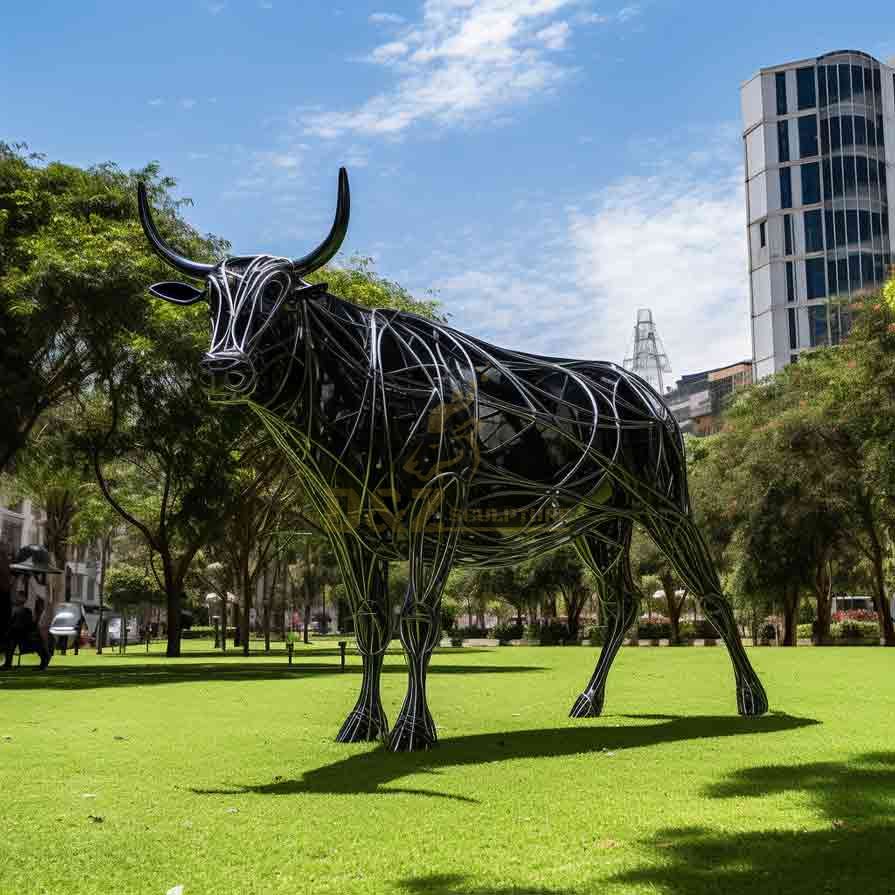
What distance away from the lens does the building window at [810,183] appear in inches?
2862

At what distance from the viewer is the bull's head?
734cm

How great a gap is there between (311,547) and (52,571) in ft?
119

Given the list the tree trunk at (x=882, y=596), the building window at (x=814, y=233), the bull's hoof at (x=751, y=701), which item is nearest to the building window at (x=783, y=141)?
the building window at (x=814, y=233)

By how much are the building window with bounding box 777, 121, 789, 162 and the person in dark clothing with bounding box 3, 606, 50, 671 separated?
66104 mm

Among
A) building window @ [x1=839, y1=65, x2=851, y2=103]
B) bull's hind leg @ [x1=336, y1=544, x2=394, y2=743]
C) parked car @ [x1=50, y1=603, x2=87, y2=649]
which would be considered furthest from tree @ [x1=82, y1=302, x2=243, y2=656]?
building window @ [x1=839, y1=65, x2=851, y2=103]

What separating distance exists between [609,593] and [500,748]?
123 inches

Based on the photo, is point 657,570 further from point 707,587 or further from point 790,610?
point 707,587

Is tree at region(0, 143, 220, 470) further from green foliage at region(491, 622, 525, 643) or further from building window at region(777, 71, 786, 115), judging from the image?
building window at region(777, 71, 786, 115)

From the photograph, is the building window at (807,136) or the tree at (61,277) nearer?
the tree at (61,277)

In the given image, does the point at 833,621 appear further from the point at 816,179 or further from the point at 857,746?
the point at 857,746

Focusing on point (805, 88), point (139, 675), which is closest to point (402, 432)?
point (139, 675)

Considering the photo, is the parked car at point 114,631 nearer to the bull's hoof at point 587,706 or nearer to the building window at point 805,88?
the bull's hoof at point 587,706

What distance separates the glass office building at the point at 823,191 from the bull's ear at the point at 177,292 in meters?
68.1

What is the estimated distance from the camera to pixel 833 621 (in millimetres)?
58312
